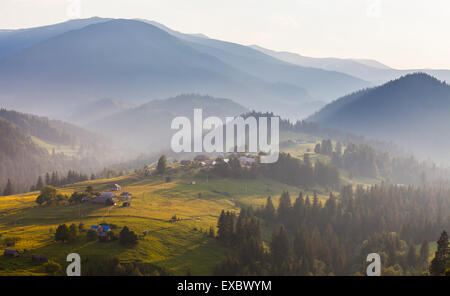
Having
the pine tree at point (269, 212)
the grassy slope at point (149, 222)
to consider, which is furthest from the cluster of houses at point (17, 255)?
the pine tree at point (269, 212)

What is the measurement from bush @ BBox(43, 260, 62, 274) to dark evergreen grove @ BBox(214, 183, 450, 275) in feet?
119

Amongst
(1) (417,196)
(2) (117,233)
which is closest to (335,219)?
(1) (417,196)

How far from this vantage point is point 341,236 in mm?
128375

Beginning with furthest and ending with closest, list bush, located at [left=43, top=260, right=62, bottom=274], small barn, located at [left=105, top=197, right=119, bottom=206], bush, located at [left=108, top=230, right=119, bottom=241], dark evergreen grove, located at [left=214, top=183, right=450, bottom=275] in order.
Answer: small barn, located at [left=105, top=197, right=119, bottom=206], dark evergreen grove, located at [left=214, top=183, right=450, bottom=275], bush, located at [left=108, top=230, right=119, bottom=241], bush, located at [left=43, top=260, right=62, bottom=274]

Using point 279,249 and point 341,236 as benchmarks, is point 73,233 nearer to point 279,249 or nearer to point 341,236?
point 279,249

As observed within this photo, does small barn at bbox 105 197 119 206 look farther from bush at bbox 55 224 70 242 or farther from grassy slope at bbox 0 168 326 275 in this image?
bush at bbox 55 224 70 242

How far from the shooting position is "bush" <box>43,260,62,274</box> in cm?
7431

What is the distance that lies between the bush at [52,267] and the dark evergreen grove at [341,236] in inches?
1428

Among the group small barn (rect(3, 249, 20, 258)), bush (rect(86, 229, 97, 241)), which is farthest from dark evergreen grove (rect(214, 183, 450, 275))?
small barn (rect(3, 249, 20, 258))

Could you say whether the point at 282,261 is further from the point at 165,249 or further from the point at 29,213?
the point at 29,213

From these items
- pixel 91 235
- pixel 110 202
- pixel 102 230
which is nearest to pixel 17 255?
pixel 91 235

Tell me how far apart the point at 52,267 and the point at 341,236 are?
94996mm
